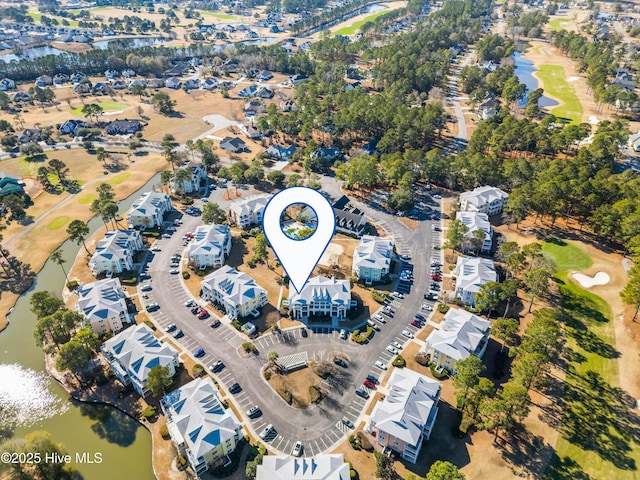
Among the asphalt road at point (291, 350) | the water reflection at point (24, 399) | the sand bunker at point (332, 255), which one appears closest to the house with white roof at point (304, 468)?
the asphalt road at point (291, 350)

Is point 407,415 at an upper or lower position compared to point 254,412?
upper

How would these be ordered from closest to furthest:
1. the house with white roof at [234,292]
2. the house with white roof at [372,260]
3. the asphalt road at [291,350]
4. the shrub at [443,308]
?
1. the asphalt road at [291,350]
2. the house with white roof at [234,292]
3. the shrub at [443,308]
4. the house with white roof at [372,260]

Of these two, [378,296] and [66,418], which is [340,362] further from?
[66,418]

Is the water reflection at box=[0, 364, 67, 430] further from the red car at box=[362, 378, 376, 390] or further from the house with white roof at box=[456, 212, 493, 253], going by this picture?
the house with white roof at box=[456, 212, 493, 253]

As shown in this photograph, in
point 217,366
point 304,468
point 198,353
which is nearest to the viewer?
point 304,468

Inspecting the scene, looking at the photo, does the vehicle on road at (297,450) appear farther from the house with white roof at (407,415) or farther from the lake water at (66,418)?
the lake water at (66,418)

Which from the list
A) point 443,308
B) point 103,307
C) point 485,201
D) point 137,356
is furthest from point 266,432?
A: point 485,201

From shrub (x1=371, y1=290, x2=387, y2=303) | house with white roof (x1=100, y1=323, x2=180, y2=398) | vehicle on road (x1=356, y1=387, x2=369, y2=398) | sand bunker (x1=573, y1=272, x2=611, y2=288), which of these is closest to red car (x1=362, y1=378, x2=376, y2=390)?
vehicle on road (x1=356, y1=387, x2=369, y2=398)
